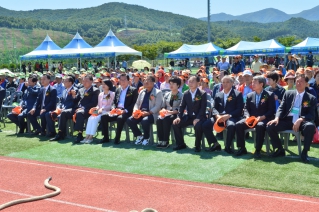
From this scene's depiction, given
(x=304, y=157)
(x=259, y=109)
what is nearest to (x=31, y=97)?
(x=259, y=109)

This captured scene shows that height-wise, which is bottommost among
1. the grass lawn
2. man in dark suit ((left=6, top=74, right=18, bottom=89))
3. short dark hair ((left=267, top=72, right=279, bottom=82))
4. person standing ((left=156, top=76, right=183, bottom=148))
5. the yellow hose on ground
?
the yellow hose on ground

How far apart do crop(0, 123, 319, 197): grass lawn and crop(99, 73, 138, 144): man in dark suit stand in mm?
325

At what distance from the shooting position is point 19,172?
716cm

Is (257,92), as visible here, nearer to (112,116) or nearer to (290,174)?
(290,174)

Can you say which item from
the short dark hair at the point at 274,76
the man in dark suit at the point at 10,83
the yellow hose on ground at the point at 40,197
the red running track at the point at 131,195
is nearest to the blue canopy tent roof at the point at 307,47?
the man in dark suit at the point at 10,83

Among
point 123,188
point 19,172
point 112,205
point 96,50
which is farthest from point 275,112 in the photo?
point 96,50

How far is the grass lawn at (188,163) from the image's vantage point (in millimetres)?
6098

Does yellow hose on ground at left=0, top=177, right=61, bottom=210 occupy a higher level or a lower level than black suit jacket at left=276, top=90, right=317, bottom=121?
lower

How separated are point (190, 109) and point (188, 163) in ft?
4.59

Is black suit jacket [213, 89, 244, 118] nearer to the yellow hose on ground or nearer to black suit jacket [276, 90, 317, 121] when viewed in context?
black suit jacket [276, 90, 317, 121]

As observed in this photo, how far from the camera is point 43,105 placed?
10.5 m

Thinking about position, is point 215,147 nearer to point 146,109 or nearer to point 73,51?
point 146,109

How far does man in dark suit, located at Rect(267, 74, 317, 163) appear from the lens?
7.14 metres

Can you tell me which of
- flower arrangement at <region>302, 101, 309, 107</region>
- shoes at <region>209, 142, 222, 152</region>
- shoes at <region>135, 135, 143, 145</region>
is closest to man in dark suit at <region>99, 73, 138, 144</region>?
shoes at <region>135, 135, 143, 145</region>
